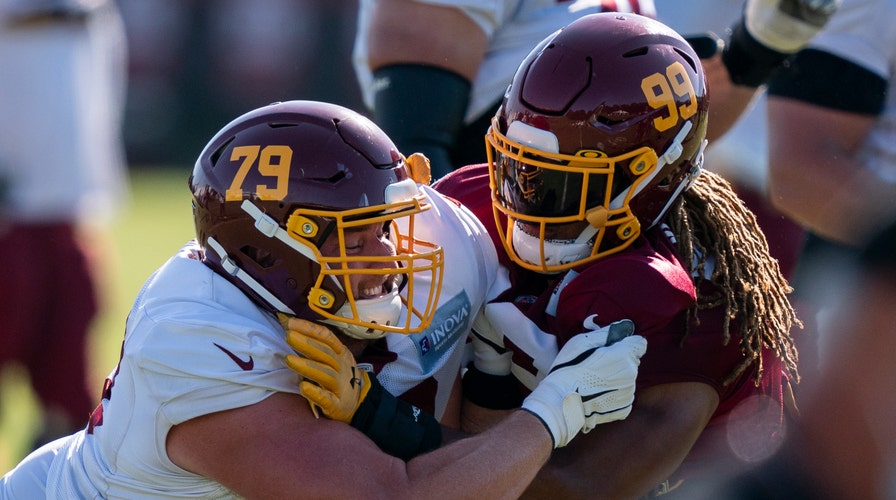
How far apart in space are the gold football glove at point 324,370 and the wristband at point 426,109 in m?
1.09

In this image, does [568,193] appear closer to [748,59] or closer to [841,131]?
[748,59]

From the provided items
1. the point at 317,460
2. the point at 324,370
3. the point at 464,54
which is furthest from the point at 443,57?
the point at 317,460

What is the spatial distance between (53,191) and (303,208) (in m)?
3.01

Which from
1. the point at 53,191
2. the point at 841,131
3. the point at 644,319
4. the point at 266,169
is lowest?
the point at 53,191

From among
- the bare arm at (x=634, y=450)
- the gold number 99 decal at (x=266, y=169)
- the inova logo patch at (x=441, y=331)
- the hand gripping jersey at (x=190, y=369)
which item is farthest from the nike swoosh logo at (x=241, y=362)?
the bare arm at (x=634, y=450)

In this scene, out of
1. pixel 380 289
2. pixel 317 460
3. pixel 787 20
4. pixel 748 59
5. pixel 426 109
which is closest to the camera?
pixel 317 460

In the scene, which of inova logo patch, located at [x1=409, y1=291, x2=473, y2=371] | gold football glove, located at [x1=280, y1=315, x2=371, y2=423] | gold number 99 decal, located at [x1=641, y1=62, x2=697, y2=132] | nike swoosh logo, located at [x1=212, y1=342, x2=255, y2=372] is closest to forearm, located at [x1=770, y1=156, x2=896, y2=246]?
gold number 99 decal, located at [x1=641, y1=62, x2=697, y2=132]

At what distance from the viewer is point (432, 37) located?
319 centimetres

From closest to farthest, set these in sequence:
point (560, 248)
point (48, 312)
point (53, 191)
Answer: point (560, 248) < point (48, 312) < point (53, 191)

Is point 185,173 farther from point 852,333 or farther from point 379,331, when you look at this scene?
point 379,331

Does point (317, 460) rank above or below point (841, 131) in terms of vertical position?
above

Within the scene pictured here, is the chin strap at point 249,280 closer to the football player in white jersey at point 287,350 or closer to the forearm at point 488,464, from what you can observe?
the football player in white jersey at point 287,350

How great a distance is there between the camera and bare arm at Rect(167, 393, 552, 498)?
2027 mm

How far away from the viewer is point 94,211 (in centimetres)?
500
